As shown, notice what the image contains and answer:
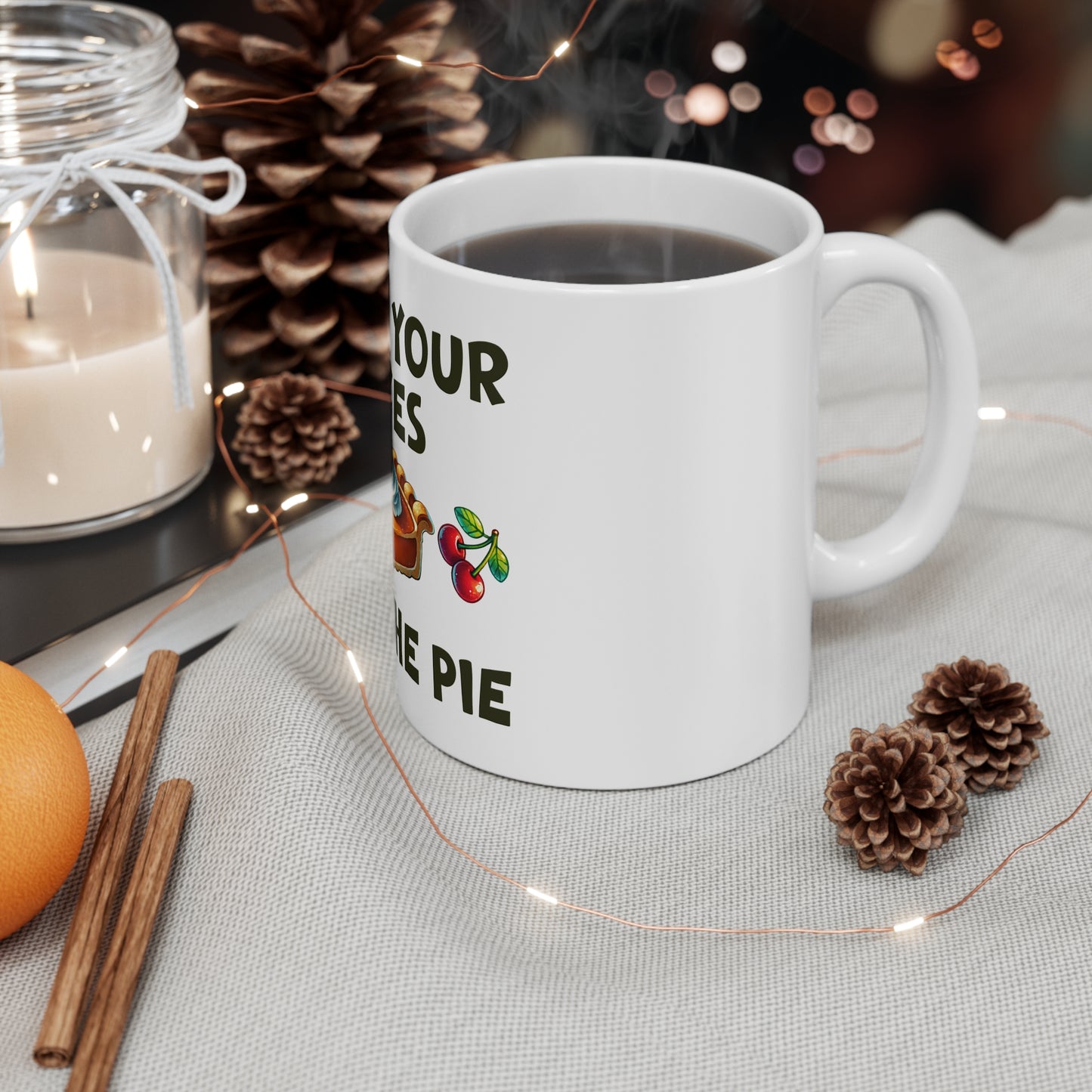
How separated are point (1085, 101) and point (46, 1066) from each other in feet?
3.96

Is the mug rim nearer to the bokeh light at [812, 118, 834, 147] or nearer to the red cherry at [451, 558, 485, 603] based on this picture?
the red cherry at [451, 558, 485, 603]

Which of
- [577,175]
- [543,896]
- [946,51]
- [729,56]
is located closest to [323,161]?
[577,175]

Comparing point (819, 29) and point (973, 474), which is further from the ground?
point (819, 29)

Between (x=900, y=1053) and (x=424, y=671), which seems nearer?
(x=900, y=1053)

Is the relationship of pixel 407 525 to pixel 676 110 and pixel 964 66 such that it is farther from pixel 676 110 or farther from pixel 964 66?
pixel 964 66

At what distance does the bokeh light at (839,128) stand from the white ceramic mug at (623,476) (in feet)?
2.11

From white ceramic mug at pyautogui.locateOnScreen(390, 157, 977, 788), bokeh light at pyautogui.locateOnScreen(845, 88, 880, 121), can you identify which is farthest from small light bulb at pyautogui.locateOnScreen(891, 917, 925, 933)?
bokeh light at pyautogui.locateOnScreen(845, 88, 880, 121)

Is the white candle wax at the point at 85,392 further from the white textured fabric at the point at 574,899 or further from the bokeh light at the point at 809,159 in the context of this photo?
the bokeh light at the point at 809,159

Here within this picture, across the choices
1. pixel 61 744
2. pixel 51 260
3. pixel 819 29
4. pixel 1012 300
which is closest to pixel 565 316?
pixel 61 744

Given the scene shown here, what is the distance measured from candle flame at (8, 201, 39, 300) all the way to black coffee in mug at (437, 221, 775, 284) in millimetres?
253

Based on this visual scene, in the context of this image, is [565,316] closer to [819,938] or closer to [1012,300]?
[819,938]

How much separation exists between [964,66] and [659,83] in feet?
1.08

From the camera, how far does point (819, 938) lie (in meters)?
0.46

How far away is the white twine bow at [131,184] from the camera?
63 centimetres
